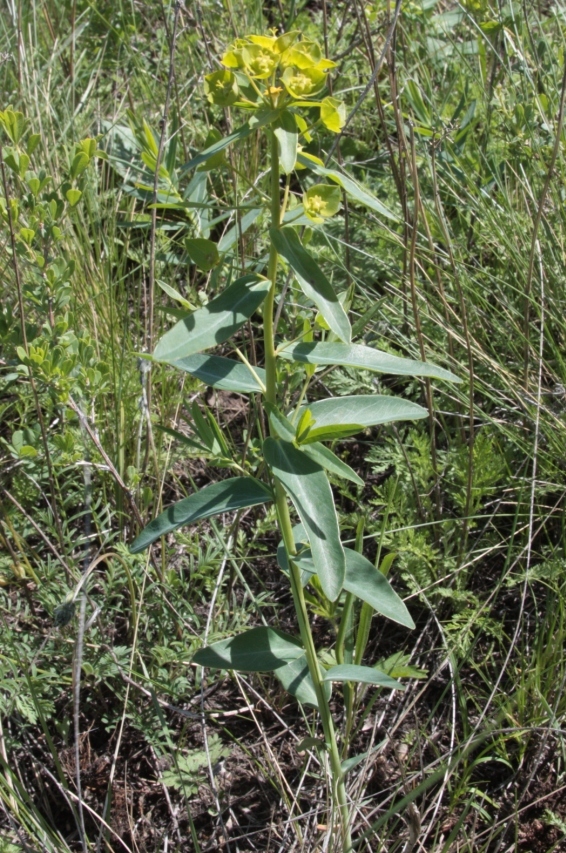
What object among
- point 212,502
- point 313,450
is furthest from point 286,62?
point 212,502

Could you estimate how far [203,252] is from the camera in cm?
119

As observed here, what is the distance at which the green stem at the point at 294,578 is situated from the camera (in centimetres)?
116

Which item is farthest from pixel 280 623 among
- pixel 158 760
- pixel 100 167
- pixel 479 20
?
pixel 479 20

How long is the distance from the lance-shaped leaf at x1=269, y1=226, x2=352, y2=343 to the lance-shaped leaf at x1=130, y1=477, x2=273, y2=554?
1.04 ft

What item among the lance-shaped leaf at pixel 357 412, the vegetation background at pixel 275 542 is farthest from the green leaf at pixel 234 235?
the lance-shaped leaf at pixel 357 412

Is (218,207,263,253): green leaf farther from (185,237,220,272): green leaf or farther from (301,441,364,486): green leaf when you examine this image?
(301,441,364,486): green leaf

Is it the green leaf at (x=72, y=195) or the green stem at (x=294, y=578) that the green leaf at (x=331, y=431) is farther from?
the green leaf at (x=72, y=195)

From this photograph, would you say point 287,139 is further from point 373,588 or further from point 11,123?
point 11,123

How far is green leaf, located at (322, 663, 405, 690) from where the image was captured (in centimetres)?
124

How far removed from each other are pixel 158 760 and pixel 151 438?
0.70 metres

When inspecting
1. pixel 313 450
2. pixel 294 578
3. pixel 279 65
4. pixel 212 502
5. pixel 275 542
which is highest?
pixel 279 65

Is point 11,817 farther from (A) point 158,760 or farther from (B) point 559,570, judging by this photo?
(B) point 559,570

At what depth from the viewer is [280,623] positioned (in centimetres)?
188

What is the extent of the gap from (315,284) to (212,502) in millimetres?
391
